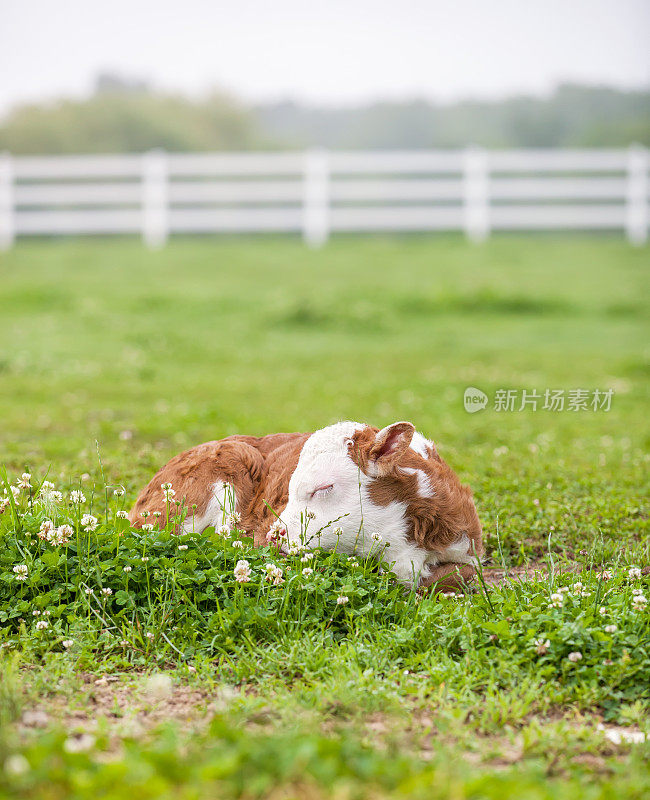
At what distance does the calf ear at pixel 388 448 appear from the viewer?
369 cm

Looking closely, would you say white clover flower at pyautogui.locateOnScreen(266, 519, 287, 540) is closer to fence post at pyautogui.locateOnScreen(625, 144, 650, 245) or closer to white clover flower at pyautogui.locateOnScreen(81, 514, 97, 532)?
white clover flower at pyautogui.locateOnScreen(81, 514, 97, 532)

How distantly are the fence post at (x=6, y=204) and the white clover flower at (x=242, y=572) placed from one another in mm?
18453

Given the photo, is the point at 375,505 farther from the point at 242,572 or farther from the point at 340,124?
the point at 340,124

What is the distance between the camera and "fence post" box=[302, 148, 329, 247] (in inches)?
771

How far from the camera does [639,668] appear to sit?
305 cm

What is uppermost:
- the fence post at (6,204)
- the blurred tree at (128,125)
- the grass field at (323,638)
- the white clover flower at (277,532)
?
the blurred tree at (128,125)

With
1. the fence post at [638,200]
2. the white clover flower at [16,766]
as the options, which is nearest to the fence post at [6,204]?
the fence post at [638,200]

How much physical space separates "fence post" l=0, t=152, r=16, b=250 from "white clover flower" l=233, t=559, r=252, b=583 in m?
18.5

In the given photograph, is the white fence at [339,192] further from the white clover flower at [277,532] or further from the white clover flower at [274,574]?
the white clover flower at [274,574]

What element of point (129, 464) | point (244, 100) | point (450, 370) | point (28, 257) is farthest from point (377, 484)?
point (244, 100)

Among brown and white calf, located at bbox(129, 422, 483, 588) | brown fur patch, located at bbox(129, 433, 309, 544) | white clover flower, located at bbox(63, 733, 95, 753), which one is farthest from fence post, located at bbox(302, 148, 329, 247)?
white clover flower, located at bbox(63, 733, 95, 753)

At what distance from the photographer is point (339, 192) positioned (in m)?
20.1

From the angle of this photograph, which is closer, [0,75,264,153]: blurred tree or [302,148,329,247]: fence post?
[302,148,329,247]: fence post

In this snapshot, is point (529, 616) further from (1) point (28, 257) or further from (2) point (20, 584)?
(1) point (28, 257)
